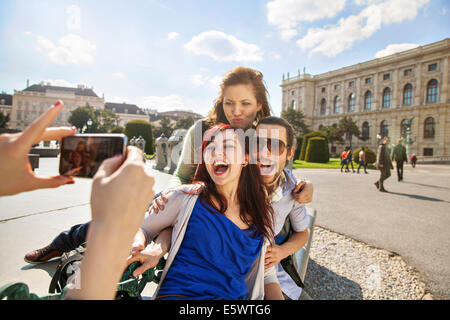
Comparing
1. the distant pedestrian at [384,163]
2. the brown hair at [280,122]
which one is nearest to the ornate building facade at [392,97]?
the distant pedestrian at [384,163]

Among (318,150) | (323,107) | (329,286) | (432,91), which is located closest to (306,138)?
(318,150)

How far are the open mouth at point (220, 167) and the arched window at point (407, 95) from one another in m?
49.1

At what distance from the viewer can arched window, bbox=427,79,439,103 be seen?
36719mm

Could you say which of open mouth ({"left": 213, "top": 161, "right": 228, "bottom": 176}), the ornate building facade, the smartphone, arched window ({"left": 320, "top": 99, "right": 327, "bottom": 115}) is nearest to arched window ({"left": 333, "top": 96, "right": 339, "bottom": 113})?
the ornate building facade

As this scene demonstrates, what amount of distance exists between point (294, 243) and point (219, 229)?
0.70m

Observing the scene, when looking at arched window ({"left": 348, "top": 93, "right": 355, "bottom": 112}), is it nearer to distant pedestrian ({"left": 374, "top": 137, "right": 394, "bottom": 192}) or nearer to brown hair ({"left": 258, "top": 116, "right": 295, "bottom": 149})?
distant pedestrian ({"left": 374, "top": 137, "right": 394, "bottom": 192})

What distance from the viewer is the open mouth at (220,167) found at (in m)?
1.25

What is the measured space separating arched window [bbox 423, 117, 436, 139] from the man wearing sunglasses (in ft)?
150

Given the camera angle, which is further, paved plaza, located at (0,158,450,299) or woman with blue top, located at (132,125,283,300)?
paved plaza, located at (0,158,450,299)

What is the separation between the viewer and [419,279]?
8.75 ft

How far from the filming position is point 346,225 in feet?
14.9

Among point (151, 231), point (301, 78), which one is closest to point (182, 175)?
point (151, 231)

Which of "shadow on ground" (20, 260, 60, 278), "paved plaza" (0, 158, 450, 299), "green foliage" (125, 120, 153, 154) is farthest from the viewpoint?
"green foliage" (125, 120, 153, 154)
